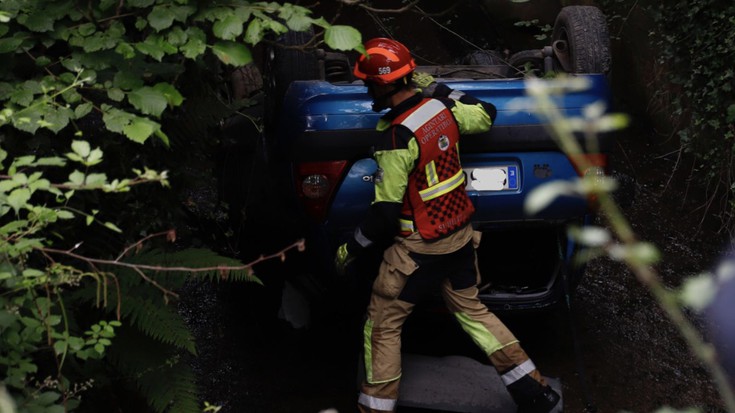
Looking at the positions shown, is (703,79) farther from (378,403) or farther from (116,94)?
(116,94)

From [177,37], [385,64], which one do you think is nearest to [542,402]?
[385,64]

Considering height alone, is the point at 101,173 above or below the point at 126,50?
below

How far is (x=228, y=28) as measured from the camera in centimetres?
304

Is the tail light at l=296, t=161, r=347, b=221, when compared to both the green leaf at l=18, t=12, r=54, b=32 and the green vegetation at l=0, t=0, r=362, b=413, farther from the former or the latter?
the green leaf at l=18, t=12, r=54, b=32

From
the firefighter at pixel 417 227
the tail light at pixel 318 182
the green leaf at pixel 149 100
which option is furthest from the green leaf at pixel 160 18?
the tail light at pixel 318 182

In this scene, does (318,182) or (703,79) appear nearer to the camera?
(318,182)

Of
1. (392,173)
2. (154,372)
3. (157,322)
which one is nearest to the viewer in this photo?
(157,322)

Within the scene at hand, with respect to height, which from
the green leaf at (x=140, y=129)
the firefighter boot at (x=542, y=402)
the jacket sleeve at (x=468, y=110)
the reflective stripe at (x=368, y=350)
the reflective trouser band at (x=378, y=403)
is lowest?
the reflective trouser band at (x=378, y=403)

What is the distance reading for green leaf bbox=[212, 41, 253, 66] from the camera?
9.91 ft

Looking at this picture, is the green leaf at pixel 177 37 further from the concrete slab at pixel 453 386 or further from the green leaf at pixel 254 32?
the concrete slab at pixel 453 386

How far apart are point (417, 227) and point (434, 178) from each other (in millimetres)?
253

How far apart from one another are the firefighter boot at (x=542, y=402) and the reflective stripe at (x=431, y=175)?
3.85 feet

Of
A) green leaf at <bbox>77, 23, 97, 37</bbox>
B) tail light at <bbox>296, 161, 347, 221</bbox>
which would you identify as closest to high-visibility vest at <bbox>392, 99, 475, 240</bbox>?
tail light at <bbox>296, 161, 347, 221</bbox>

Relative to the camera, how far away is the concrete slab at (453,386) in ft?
14.4
